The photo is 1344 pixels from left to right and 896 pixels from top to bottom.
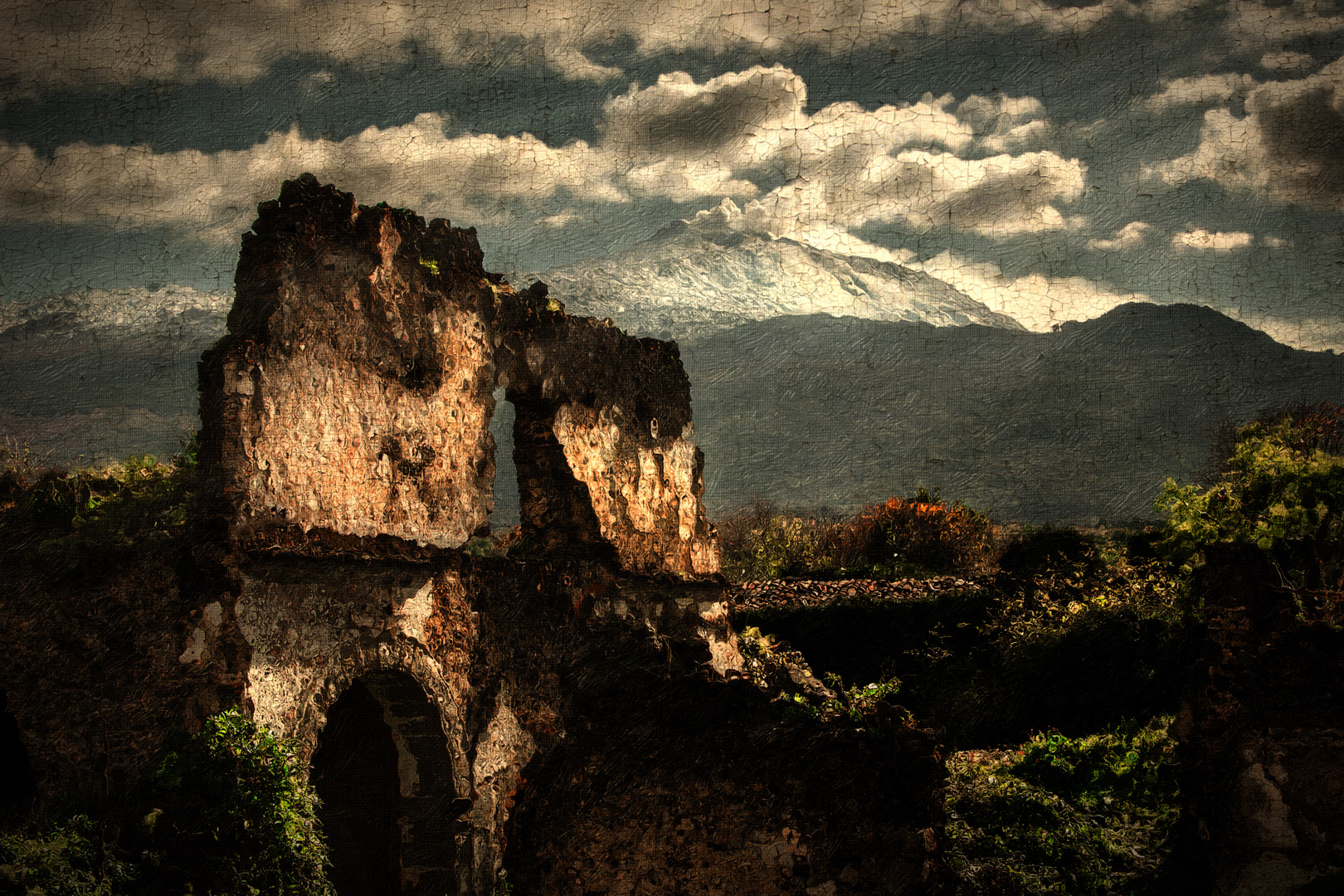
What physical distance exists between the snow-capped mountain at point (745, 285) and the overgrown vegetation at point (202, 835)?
193 feet

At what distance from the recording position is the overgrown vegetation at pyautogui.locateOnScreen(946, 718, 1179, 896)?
726 cm

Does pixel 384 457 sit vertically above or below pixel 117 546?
above

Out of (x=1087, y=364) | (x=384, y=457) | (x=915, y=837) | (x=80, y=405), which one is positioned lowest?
(x=915, y=837)

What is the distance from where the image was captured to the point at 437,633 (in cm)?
792

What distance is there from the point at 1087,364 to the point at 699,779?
2150 inches

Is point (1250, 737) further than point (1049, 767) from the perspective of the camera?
No

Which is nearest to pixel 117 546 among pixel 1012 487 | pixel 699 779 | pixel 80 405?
pixel 699 779

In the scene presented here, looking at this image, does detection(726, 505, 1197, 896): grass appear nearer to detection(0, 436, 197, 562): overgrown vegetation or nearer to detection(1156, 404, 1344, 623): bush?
detection(1156, 404, 1344, 623): bush

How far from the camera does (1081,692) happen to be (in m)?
12.1

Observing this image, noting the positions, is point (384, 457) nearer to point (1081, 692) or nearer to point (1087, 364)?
point (1081, 692)

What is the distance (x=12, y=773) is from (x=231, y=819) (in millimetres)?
3002

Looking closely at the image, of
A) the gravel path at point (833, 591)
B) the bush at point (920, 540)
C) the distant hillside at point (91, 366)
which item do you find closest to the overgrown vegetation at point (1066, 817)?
the distant hillside at point (91, 366)

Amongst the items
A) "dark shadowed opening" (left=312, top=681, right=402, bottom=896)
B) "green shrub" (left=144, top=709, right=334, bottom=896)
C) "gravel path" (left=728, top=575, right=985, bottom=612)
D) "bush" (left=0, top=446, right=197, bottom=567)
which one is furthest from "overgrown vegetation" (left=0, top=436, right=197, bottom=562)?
"gravel path" (left=728, top=575, right=985, bottom=612)

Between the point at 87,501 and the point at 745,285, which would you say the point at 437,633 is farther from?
the point at 745,285
